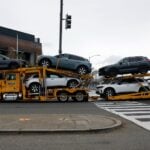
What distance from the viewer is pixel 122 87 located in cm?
3575

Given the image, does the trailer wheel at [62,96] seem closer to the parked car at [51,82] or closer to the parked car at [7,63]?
the parked car at [51,82]

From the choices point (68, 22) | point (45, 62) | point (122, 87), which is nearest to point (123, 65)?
point (122, 87)

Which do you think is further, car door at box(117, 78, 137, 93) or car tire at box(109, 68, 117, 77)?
car door at box(117, 78, 137, 93)

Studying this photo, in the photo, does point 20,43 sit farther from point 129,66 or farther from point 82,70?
point 82,70

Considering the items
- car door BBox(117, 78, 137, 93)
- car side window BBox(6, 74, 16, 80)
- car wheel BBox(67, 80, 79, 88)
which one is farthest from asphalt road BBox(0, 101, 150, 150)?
car door BBox(117, 78, 137, 93)

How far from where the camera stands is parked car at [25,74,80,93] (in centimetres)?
3344

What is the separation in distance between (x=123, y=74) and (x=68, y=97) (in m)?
4.37

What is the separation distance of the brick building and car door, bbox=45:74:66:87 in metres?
39.4

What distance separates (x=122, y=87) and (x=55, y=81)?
5.21 meters

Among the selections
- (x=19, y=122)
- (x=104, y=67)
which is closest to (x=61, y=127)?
(x=19, y=122)

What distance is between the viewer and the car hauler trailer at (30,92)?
33.2m

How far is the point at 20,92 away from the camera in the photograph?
33.7 meters

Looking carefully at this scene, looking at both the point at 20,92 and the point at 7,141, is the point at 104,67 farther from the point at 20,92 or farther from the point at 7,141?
the point at 7,141

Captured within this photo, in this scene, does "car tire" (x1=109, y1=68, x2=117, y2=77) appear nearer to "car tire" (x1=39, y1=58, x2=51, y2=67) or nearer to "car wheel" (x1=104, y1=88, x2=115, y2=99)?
"car wheel" (x1=104, y1=88, x2=115, y2=99)
